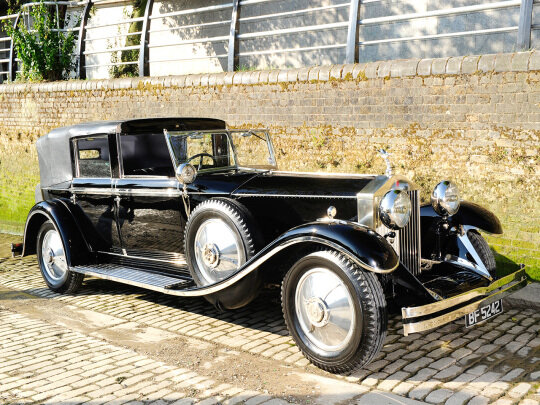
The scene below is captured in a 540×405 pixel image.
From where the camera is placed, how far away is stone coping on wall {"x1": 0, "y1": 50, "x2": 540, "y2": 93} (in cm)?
605

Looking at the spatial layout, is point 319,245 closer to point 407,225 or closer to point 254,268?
point 254,268

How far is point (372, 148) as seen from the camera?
7328mm

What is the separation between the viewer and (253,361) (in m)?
4.43

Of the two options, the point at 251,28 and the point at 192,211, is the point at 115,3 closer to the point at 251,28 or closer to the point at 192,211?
the point at 251,28

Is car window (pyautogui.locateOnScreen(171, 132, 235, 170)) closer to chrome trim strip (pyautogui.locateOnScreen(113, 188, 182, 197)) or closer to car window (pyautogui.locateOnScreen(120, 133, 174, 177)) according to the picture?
chrome trim strip (pyautogui.locateOnScreen(113, 188, 182, 197))

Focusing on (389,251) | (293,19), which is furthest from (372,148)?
(293,19)

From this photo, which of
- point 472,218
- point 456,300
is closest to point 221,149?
point 472,218

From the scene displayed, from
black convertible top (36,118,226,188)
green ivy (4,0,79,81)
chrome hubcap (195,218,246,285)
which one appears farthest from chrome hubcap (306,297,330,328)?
green ivy (4,0,79,81)

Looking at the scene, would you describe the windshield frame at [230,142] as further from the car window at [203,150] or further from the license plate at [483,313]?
the license plate at [483,313]

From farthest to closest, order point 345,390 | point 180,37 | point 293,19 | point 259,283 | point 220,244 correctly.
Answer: point 180,37 → point 293,19 → point 220,244 → point 259,283 → point 345,390

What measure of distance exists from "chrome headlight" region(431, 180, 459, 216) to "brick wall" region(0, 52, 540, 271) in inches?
55.8

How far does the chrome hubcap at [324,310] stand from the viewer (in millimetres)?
4070

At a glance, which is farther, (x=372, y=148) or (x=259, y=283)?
(x=372, y=148)

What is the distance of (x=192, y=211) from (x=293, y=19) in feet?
26.2
